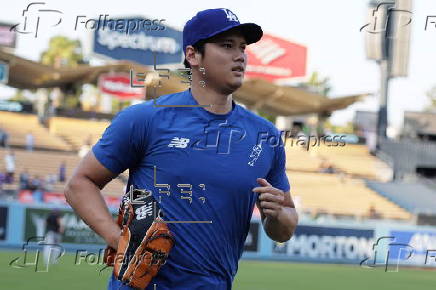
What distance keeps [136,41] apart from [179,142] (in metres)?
37.5

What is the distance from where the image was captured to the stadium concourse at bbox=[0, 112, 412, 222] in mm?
28092

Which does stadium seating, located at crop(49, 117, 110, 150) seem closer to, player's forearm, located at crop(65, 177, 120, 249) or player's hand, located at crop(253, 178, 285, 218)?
player's forearm, located at crop(65, 177, 120, 249)

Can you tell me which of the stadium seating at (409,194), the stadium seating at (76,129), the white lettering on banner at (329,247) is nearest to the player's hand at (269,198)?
the white lettering on banner at (329,247)

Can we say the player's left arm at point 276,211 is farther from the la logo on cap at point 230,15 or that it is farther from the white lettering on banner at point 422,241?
the white lettering on banner at point 422,241

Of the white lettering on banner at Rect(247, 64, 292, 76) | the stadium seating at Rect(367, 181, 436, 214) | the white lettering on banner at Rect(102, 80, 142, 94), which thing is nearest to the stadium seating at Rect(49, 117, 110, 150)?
the white lettering on banner at Rect(102, 80, 142, 94)

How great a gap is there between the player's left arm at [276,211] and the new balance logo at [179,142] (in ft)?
1.17

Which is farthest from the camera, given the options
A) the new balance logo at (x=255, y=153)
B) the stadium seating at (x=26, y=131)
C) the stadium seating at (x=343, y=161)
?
the stadium seating at (x=343, y=161)

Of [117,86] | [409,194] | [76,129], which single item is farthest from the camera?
[117,86]

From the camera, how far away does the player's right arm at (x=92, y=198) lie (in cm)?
341

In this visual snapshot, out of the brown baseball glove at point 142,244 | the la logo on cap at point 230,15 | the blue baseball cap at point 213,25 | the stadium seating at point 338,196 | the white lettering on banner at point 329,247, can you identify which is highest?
the la logo on cap at point 230,15

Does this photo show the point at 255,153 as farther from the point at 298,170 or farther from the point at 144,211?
the point at 298,170

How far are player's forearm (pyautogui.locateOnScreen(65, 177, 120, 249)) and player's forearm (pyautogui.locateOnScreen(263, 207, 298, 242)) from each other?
0.69 metres

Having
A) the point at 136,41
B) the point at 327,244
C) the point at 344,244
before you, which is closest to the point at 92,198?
the point at 327,244

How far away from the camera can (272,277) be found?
17.8m
